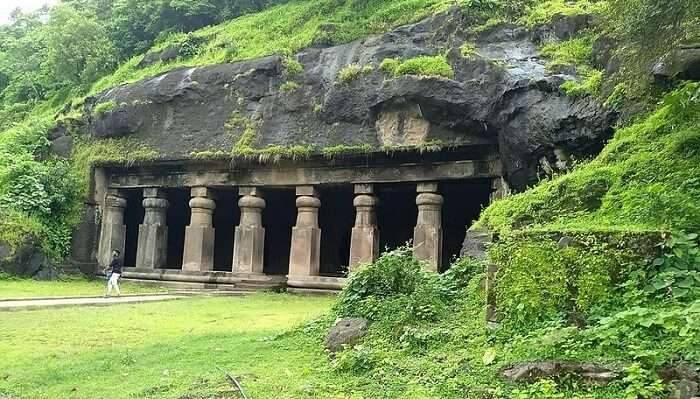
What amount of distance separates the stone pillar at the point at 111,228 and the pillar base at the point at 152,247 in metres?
0.81

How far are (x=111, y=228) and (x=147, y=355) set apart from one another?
13.5 metres

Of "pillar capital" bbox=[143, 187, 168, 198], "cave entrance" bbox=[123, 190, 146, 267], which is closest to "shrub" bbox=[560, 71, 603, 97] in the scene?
"pillar capital" bbox=[143, 187, 168, 198]

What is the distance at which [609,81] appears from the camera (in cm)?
1245

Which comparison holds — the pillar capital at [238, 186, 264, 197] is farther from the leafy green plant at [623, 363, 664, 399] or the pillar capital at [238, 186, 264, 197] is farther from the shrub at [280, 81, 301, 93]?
the leafy green plant at [623, 363, 664, 399]

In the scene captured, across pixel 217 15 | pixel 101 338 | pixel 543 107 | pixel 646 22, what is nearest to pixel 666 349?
pixel 646 22

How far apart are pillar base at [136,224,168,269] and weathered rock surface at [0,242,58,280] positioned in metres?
2.39

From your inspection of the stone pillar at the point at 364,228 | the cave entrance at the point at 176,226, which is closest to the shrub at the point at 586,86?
the stone pillar at the point at 364,228

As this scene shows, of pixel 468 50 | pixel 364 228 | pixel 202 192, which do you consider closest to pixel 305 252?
pixel 364 228

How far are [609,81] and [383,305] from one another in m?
7.10

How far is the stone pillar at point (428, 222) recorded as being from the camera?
16438 millimetres

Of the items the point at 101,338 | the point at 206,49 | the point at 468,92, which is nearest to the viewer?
the point at 101,338

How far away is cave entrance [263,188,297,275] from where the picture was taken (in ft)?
75.2

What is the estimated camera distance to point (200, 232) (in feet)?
62.5

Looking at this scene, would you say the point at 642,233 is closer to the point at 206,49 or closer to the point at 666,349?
the point at 666,349
